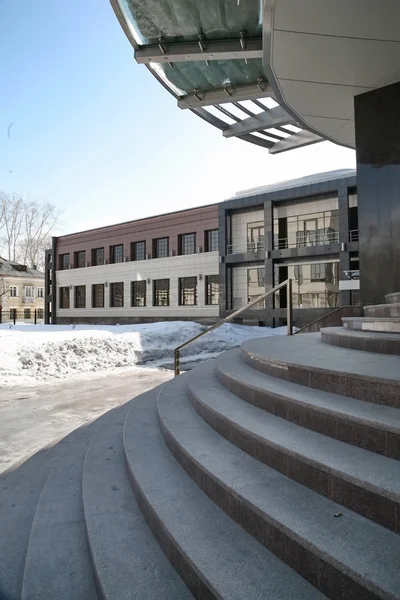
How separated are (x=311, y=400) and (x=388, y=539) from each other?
1.20 m

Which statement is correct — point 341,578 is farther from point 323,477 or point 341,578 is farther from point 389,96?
point 389,96

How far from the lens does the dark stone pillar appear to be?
344 inches

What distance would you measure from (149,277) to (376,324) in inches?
1191

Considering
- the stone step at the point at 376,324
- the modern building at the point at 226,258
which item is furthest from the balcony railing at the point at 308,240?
the stone step at the point at 376,324

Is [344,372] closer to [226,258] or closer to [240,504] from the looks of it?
[240,504]

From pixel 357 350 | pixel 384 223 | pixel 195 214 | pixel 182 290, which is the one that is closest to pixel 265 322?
pixel 182 290

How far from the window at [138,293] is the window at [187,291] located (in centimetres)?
444

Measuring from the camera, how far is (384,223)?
9.01 metres

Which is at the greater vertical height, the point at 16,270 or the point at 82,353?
the point at 16,270

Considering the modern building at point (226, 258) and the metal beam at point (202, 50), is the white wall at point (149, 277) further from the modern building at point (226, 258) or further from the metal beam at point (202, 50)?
the metal beam at point (202, 50)

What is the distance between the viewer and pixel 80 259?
41.2 metres

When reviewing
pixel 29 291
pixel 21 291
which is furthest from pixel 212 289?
pixel 29 291

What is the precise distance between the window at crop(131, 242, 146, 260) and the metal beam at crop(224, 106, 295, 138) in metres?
24.3

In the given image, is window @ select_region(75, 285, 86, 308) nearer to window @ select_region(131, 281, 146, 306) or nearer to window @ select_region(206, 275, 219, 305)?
window @ select_region(131, 281, 146, 306)
